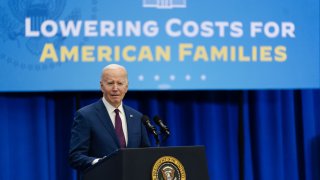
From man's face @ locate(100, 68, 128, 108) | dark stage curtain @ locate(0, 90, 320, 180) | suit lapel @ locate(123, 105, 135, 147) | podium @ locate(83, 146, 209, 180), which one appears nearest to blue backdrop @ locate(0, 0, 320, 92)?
dark stage curtain @ locate(0, 90, 320, 180)

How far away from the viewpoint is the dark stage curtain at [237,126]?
439cm

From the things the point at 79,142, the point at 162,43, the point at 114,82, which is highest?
the point at 162,43

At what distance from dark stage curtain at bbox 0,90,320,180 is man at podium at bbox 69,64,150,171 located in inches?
64.3

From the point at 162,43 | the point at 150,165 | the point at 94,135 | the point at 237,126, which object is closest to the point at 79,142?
the point at 94,135

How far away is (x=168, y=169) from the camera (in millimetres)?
2207

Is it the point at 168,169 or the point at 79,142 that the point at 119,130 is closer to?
the point at 79,142

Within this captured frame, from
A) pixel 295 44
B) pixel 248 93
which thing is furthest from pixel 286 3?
pixel 248 93

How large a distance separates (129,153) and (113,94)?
61cm

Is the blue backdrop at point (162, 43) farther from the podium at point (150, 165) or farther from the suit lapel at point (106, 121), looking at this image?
the podium at point (150, 165)

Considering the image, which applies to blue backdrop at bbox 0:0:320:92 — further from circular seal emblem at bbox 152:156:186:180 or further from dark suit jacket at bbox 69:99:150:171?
circular seal emblem at bbox 152:156:186:180

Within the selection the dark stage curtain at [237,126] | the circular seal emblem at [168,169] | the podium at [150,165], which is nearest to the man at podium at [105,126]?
the podium at [150,165]

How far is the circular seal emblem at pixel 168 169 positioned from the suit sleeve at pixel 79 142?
0.44 m

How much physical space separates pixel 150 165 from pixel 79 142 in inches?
22.1

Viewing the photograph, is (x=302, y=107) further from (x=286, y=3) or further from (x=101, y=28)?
(x=101, y=28)
